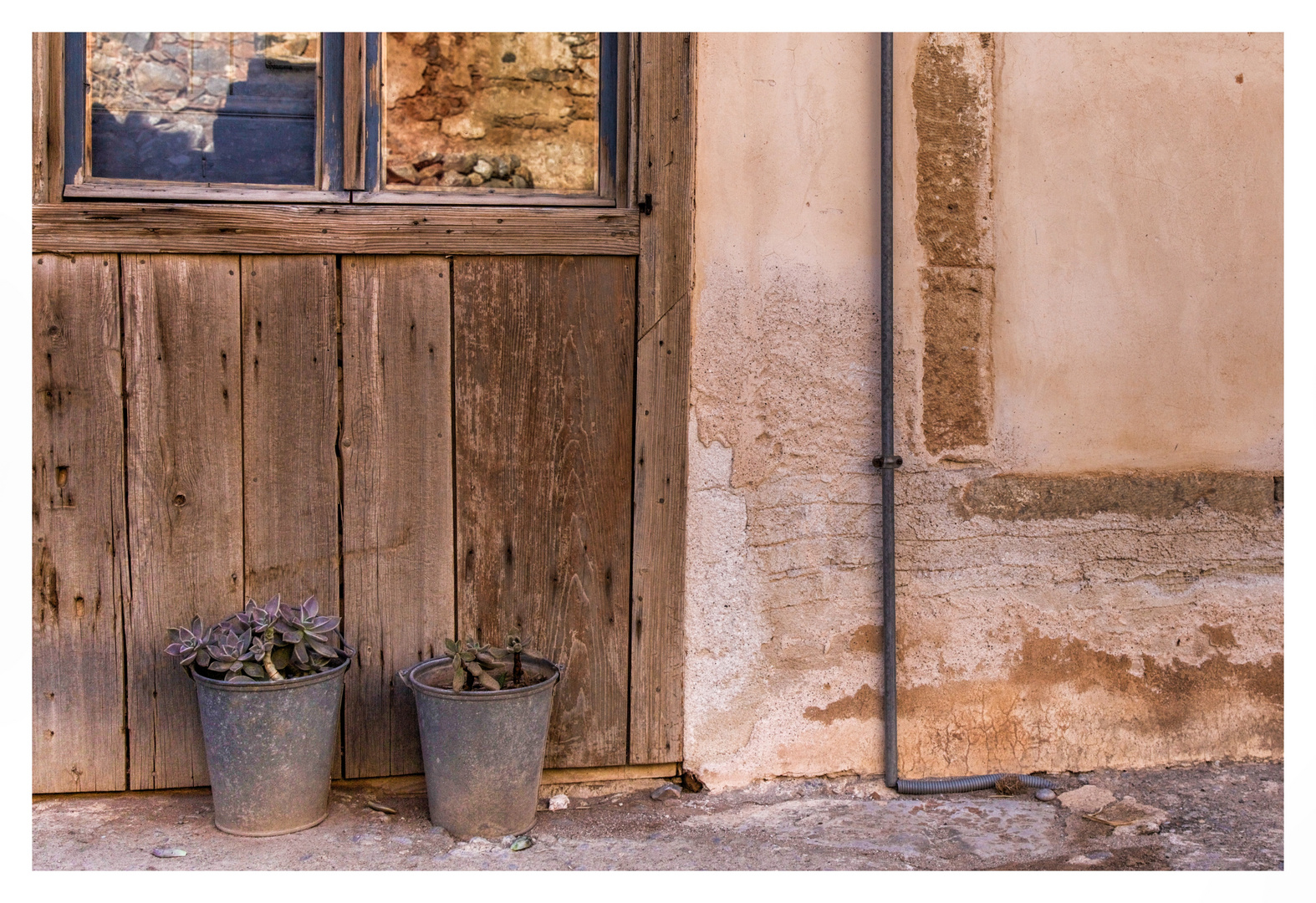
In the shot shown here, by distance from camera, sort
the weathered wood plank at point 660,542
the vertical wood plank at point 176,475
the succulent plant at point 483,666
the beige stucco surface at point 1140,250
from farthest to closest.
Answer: the beige stucco surface at point 1140,250, the weathered wood plank at point 660,542, the vertical wood plank at point 176,475, the succulent plant at point 483,666

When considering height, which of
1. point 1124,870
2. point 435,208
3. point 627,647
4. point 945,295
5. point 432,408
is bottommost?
point 1124,870

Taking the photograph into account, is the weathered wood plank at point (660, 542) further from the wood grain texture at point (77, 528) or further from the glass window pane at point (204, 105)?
the wood grain texture at point (77, 528)

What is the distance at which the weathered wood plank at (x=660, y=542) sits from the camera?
274 centimetres

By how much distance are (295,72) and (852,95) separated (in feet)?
5.04

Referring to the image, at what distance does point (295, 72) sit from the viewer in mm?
2729

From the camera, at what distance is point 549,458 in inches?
107

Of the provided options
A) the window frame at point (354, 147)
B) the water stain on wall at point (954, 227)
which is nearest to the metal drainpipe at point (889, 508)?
the water stain on wall at point (954, 227)

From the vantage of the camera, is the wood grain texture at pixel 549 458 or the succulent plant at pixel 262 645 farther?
the wood grain texture at pixel 549 458

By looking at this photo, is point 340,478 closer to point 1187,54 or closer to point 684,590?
point 684,590

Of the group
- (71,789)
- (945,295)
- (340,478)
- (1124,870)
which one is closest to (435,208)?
(340,478)

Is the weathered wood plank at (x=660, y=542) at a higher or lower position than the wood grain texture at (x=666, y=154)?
lower

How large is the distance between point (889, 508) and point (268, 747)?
5.66 ft

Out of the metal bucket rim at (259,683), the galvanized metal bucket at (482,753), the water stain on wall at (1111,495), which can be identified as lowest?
the galvanized metal bucket at (482,753)

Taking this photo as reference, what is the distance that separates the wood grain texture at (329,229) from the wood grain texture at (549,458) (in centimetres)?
6
